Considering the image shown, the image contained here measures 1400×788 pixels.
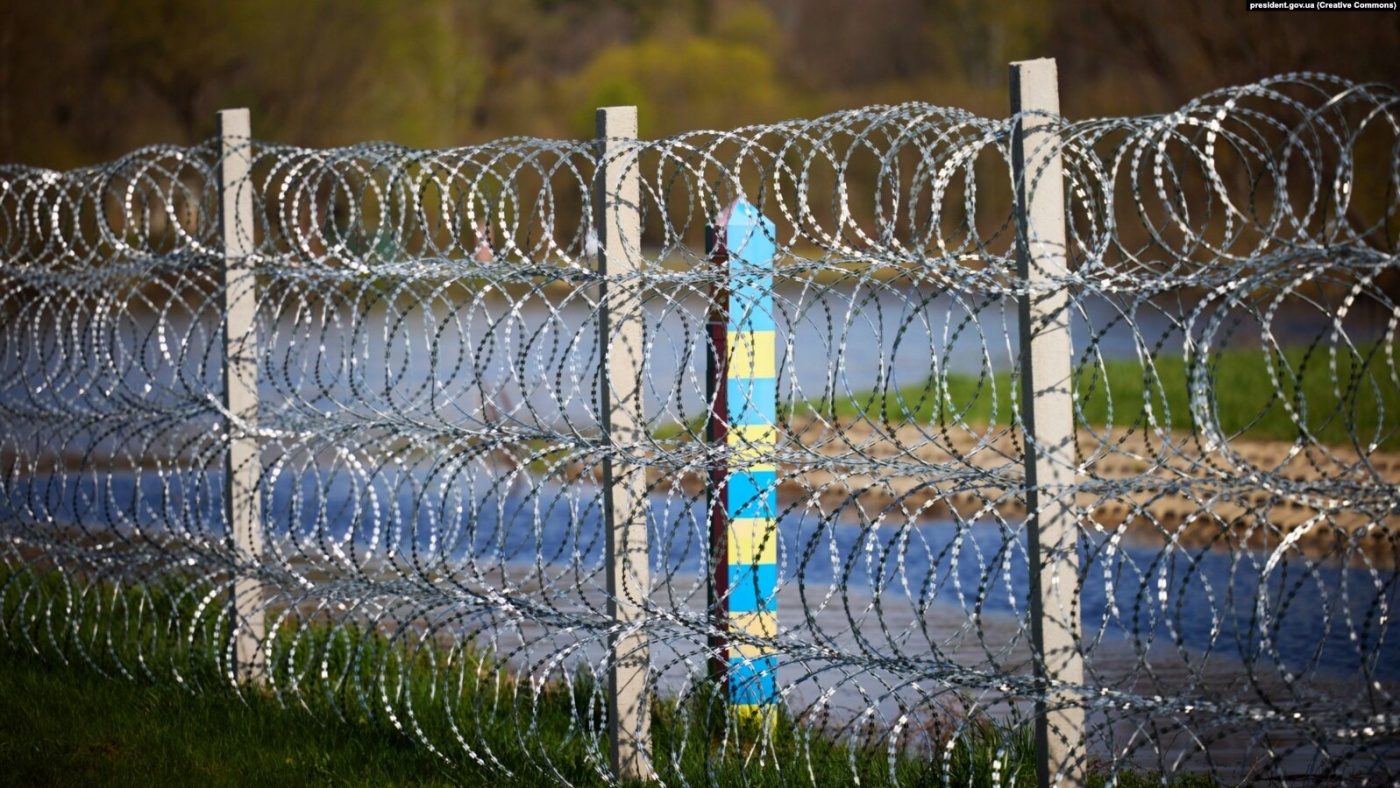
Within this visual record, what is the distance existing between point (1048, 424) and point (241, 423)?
3298 millimetres

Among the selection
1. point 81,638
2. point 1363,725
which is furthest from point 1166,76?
point 1363,725

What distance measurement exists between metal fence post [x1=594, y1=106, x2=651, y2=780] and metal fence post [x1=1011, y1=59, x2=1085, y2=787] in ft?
4.31

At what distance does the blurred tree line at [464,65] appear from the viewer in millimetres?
48625

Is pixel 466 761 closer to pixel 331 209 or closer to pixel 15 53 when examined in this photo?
pixel 331 209

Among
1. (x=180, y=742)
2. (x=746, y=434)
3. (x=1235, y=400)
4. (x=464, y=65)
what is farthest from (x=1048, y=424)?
(x=464, y=65)

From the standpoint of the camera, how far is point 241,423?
19.5 feet

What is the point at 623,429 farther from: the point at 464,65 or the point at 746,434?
the point at 464,65

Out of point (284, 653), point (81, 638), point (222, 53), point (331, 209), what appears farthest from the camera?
point (222, 53)

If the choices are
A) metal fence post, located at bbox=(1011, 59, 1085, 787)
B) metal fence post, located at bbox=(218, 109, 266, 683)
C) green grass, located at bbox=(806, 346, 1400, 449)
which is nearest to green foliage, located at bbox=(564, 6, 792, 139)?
green grass, located at bbox=(806, 346, 1400, 449)

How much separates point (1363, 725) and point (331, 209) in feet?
10.8

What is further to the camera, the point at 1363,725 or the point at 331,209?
the point at 331,209

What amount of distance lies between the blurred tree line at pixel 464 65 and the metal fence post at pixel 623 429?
38189mm

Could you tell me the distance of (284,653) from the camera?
657 centimetres

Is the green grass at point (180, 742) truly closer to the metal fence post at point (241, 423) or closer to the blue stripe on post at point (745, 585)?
the metal fence post at point (241, 423)
